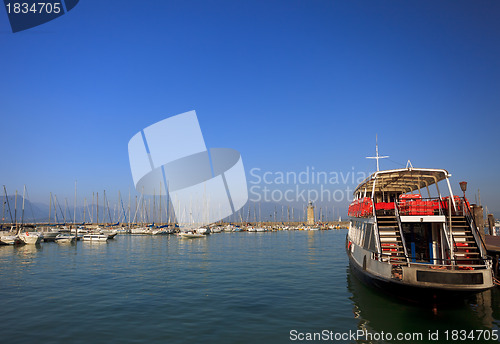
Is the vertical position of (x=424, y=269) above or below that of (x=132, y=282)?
above

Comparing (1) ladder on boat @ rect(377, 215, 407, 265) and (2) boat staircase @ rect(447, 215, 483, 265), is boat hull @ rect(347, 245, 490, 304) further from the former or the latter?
(2) boat staircase @ rect(447, 215, 483, 265)

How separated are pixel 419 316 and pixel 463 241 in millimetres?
5479

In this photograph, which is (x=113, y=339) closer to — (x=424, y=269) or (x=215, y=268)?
(x=424, y=269)

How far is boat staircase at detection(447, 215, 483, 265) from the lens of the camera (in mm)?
16828

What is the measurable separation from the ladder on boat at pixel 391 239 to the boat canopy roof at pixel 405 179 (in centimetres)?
254

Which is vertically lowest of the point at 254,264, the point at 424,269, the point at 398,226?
the point at 254,264

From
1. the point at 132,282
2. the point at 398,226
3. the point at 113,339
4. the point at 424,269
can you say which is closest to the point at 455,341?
the point at 424,269

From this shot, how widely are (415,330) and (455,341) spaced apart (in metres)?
1.35

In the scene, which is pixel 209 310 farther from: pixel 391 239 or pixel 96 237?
pixel 96 237

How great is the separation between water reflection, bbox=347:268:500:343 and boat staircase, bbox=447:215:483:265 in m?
2.18

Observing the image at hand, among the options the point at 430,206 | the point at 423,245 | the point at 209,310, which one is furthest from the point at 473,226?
the point at 209,310

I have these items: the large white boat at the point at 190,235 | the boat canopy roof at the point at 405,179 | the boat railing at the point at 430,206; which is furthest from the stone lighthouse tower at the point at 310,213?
the boat railing at the point at 430,206

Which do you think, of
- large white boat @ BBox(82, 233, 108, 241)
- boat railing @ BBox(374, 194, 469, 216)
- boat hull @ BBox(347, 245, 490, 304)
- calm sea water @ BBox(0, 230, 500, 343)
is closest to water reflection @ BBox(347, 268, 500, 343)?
calm sea water @ BBox(0, 230, 500, 343)

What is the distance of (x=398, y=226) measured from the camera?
730 inches
